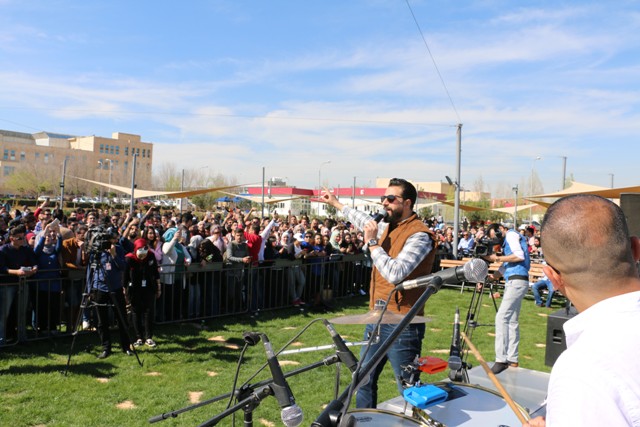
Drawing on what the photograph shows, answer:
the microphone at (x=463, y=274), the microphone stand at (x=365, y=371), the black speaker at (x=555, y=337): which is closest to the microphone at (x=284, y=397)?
the microphone stand at (x=365, y=371)

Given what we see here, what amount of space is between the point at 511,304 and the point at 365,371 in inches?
223

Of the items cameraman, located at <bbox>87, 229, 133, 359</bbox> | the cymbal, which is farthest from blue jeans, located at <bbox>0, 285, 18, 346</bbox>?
the cymbal

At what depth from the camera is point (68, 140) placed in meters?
121

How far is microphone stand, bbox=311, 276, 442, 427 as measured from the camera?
1.47m

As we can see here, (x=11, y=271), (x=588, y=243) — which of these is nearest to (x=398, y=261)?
(x=588, y=243)

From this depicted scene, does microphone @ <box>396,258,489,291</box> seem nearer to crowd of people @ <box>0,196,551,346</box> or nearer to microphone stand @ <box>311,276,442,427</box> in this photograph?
microphone stand @ <box>311,276,442,427</box>

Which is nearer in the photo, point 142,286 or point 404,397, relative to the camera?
point 404,397

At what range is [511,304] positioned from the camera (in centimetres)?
668

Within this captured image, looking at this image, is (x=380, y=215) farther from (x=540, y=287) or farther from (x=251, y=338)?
(x=540, y=287)

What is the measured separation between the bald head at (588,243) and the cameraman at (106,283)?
616 cm

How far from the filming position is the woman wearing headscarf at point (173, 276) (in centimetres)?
877

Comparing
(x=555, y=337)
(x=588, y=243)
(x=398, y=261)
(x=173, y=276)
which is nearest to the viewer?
(x=588, y=243)

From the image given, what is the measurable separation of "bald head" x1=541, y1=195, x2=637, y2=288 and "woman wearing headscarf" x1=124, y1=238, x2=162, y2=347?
6737mm

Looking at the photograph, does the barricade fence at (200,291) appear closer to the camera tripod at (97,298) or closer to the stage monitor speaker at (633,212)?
the camera tripod at (97,298)
